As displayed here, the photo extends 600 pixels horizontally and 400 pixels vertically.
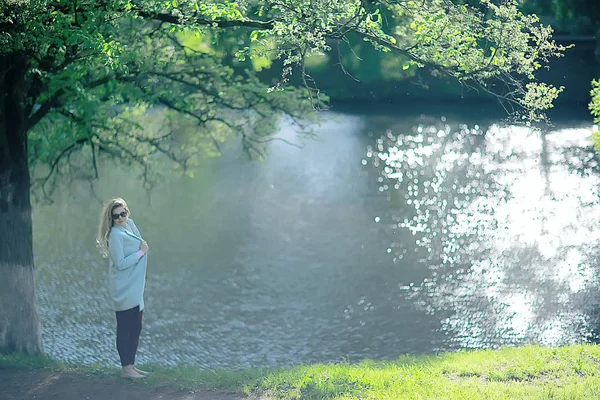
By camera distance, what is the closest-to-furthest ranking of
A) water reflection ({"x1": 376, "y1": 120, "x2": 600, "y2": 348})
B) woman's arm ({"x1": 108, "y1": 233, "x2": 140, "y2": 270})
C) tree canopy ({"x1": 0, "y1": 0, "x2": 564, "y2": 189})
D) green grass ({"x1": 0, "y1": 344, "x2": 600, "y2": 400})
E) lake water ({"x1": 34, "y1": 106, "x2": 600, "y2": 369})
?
green grass ({"x1": 0, "y1": 344, "x2": 600, "y2": 400}) < woman's arm ({"x1": 108, "y1": 233, "x2": 140, "y2": 270}) < tree canopy ({"x1": 0, "y1": 0, "x2": 564, "y2": 189}) < lake water ({"x1": 34, "y1": 106, "x2": 600, "y2": 369}) < water reflection ({"x1": 376, "y1": 120, "x2": 600, "y2": 348})

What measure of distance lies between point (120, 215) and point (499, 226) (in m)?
19.2

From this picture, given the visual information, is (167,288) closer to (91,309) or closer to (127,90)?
(91,309)

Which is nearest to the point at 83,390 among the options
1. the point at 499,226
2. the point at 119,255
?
the point at 119,255

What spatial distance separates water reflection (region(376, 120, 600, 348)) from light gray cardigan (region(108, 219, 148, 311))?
9412mm

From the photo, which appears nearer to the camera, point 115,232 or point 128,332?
point 115,232

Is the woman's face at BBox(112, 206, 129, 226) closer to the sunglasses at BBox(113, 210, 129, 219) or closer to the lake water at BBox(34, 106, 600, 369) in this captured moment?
the sunglasses at BBox(113, 210, 129, 219)

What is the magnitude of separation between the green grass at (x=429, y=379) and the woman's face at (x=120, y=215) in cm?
183

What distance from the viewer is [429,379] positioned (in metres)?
8.73

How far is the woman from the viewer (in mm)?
8430

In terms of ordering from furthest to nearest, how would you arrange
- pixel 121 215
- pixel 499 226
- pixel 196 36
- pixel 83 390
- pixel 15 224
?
pixel 499 226 → pixel 196 36 → pixel 15 224 → pixel 83 390 → pixel 121 215

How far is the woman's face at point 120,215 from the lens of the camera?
838cm

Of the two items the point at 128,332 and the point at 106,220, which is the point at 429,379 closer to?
the point at 128,332

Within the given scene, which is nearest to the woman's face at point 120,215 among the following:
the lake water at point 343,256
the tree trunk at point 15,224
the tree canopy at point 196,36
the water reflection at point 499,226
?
the tree canopy at point 196,36

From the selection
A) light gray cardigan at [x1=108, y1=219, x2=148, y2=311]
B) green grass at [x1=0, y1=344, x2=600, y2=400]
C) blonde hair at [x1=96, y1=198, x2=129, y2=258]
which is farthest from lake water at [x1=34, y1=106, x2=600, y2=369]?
blonde hair at [x1=96, y1=198, x2=129, y2=258]
